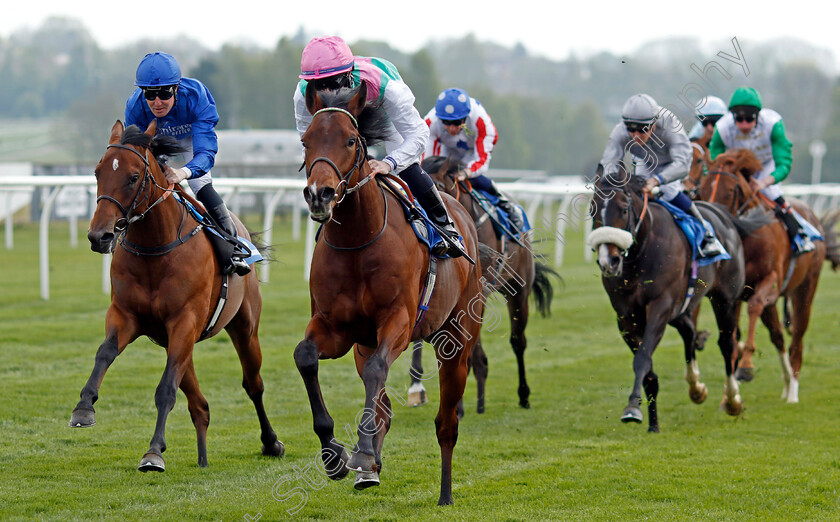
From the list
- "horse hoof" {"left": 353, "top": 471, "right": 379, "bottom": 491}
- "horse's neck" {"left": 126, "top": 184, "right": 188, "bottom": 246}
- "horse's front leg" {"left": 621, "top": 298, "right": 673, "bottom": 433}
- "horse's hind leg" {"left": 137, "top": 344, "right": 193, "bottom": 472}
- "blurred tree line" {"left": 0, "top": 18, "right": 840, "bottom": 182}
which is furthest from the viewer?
"blurred tree line" {"left": 0, "top": 18, "right": 840, "bottom": 182}

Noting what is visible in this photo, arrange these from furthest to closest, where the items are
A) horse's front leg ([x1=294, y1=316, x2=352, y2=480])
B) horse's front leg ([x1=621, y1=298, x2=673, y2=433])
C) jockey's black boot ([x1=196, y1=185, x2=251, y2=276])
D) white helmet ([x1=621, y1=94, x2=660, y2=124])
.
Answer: white helmet ([x1=621, y1=94, x2=660, y2=124]) → horse's front leg ([x1=621, y1=298, x2=673, y2=433]) → jockey's black boot ([x1=196, y1=185, x2=251, y2=276]) → horse's front leg ([x1=294, y1=316, x2=352, y2=480])

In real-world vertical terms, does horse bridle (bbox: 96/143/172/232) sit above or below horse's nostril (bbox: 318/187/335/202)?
below

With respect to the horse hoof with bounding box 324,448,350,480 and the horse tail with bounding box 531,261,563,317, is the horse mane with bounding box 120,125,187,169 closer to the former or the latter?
the horse hoof with bounding box 324,448,350,480

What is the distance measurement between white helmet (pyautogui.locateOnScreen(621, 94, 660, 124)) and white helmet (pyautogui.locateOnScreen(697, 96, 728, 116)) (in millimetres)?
2979

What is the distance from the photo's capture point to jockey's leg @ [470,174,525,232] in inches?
300

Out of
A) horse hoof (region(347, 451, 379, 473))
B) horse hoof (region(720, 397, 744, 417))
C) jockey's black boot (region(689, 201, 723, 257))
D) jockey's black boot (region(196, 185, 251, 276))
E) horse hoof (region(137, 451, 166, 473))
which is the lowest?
horse hoof (region(720, 397, 744, 417))

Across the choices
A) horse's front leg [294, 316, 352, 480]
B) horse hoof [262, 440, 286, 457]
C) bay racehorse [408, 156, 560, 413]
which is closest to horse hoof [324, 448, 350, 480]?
horse's front leg [294, 316, 352, 480]

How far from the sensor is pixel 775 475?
202 inches

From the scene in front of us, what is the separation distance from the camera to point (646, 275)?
6500mm

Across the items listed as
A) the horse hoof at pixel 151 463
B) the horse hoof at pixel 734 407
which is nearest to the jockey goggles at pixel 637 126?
the horse hoof at pixel 734 407

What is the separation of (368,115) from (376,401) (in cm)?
126

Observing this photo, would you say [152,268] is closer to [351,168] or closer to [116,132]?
[116,132]

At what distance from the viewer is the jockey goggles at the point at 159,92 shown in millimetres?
4910

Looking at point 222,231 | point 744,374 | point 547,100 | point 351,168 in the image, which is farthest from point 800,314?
point 547,100
